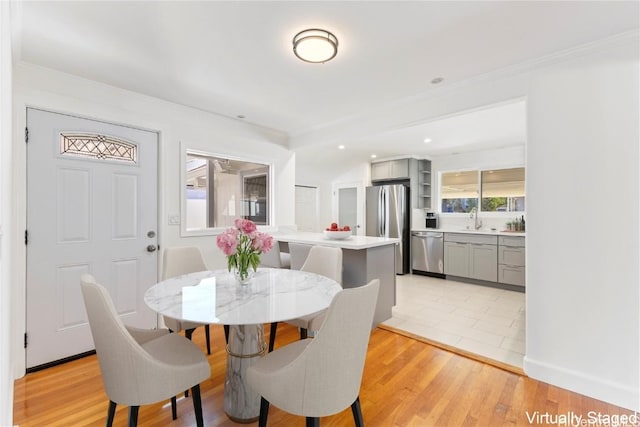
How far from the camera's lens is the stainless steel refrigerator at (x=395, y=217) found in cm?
560

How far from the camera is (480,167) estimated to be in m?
5.38

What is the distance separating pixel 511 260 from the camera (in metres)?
4.44

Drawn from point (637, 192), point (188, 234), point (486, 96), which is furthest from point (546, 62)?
point (188, 234)

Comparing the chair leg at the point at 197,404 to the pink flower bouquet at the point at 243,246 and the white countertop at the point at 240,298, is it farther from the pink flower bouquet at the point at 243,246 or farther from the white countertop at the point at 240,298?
the pink flower bouquet at the point at 243,246

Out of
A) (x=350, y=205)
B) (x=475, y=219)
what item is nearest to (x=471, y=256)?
(x=475, y=219)

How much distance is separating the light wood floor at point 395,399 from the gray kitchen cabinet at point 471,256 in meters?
2.64

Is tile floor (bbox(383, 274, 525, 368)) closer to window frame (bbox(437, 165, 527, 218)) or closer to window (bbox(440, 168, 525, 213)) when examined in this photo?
window frame (bbox(437, 165, 527, 218))

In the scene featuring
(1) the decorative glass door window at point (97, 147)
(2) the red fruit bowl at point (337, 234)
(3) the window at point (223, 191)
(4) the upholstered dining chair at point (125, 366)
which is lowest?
(4) the upholstered dining chair at point (125, 366)

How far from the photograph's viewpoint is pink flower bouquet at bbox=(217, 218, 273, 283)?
→ 6.06 feet

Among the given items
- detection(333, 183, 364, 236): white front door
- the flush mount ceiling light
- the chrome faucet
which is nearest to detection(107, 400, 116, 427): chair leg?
the flush mount ceiling light

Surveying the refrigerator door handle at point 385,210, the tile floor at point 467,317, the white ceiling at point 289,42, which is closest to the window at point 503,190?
the tile floor at point 467,317

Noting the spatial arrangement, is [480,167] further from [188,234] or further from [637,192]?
[188,234]

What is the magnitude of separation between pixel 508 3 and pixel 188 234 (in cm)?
325

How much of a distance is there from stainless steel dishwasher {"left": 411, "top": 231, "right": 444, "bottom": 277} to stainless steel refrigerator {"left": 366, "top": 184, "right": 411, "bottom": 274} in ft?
0.53
